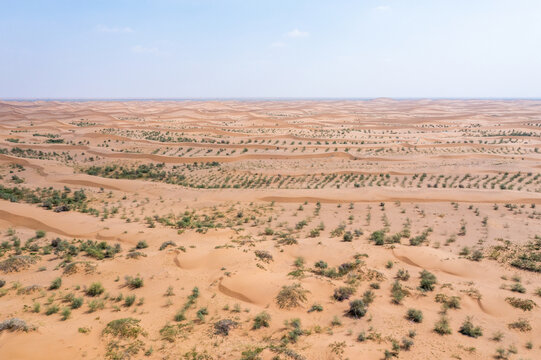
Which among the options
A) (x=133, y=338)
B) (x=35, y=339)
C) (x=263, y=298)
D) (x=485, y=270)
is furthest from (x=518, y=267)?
(x=35, y=339)

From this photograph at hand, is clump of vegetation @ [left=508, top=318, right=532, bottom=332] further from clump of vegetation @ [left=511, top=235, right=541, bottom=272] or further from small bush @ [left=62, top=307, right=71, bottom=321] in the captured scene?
small bush @ [left=62, top=307, right=71, bottom=321]

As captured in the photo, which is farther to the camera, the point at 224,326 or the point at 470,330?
the point at 224,326

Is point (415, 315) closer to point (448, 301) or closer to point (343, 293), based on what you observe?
point (448, 301)

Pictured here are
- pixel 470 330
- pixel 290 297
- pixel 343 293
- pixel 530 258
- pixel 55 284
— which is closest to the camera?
pixel 470 330

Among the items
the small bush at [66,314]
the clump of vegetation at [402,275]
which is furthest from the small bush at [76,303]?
the clump of vegetation at [402,275]

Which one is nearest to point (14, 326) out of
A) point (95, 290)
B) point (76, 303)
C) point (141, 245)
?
point (76, 303)

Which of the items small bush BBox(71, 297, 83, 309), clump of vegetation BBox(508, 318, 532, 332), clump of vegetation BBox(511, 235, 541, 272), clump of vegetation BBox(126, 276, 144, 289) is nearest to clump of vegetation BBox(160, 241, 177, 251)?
clump of vegetation BBox(126, 276, 144, 289)
